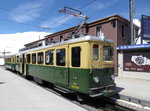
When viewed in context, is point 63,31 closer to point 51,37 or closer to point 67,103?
point 51,37

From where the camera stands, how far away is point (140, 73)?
1384 centimetres

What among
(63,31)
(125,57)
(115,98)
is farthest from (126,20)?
(115,98)

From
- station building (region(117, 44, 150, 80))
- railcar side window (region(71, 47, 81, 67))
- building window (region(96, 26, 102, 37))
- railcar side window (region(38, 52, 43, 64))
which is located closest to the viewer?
railcar side window (region(71, 47, 81, 67))

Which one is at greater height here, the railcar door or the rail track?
the railcar door

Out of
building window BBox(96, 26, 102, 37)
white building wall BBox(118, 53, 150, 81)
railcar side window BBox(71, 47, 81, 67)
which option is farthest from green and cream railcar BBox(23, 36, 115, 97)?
building window BBox(96, 26, 102, 37)

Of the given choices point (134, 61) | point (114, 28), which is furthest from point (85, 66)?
point (114, 28)

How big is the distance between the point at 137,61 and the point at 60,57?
29.1 feet

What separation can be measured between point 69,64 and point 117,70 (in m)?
10.2

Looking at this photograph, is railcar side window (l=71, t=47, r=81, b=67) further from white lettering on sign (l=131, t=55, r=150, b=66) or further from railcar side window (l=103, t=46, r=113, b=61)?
white lettering on sign (l=131, t=55, r=150, b=66)

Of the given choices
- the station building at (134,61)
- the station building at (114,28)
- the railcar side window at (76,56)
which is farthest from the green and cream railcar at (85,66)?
the station building at (114,28)

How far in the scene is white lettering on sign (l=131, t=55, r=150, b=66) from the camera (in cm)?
1341

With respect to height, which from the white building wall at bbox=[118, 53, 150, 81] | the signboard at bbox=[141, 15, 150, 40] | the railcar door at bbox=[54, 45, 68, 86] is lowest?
the white building wall at bbox=[118, 53, 150, 81]

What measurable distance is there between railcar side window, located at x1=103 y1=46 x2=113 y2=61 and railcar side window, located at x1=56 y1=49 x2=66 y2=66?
1.82 metres

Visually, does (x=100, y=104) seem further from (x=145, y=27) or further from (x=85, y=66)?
(x=145, y=27)
